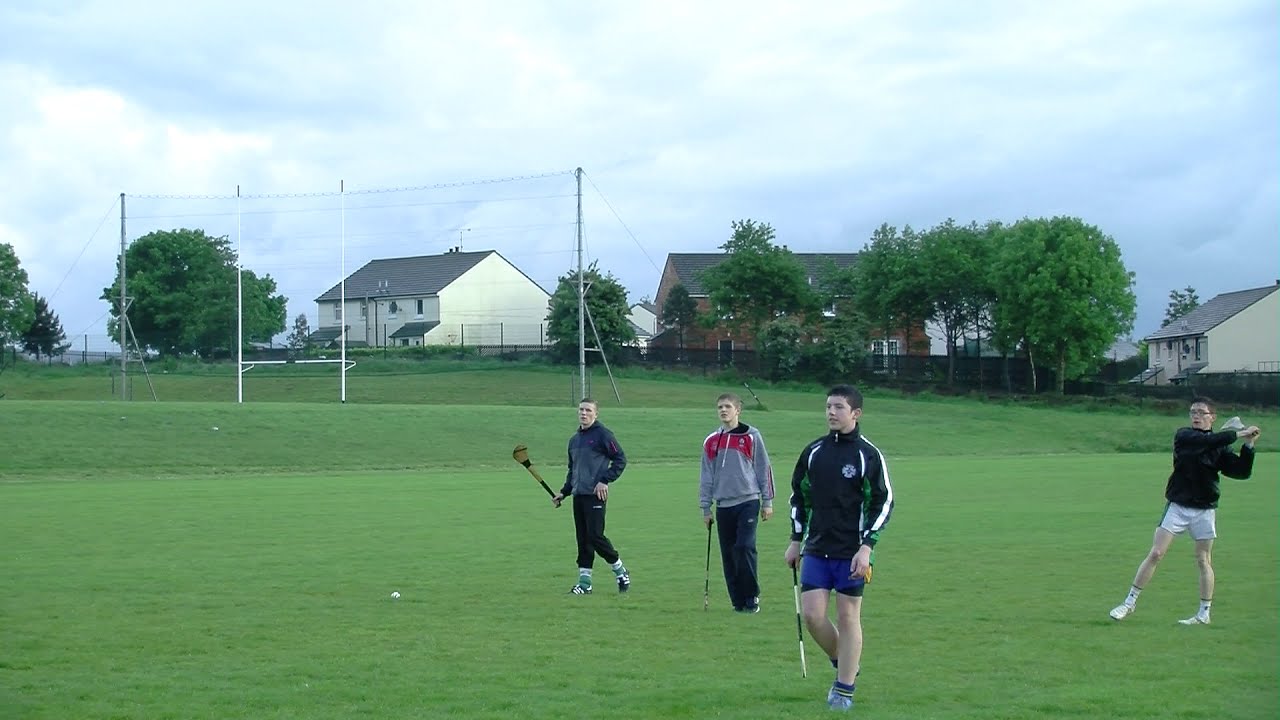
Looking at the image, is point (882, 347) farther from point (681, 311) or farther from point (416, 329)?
point (416, 329)

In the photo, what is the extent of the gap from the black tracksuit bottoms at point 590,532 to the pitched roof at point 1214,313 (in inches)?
3605

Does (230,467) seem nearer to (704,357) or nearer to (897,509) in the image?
(897,509)

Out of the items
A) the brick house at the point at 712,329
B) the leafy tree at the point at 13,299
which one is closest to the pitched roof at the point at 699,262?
the brick house at the point at 712,329

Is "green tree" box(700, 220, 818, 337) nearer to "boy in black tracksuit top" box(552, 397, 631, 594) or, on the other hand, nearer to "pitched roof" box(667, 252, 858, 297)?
"pitched roof" box(667, 252, 858, 297)

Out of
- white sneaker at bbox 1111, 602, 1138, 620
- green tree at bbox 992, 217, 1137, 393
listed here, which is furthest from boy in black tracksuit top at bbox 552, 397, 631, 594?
green tree at bbox 992, 217, 1137, 393

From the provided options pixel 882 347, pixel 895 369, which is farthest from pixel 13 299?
pixel 882 347

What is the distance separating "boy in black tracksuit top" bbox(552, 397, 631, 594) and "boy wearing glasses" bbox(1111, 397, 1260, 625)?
17.6 ft

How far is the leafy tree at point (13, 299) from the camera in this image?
78.1m

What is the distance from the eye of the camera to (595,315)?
80.7 meters

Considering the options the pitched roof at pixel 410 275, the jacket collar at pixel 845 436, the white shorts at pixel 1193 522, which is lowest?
the white shorts at pixel 1193 522

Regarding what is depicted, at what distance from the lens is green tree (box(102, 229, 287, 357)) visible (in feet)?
283

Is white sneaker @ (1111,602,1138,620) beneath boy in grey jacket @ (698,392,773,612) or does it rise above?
beneath

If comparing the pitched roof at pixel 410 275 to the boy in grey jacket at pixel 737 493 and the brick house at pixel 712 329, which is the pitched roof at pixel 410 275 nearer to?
the brick house at pixel 712 329

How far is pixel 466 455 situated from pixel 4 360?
40175 mm
